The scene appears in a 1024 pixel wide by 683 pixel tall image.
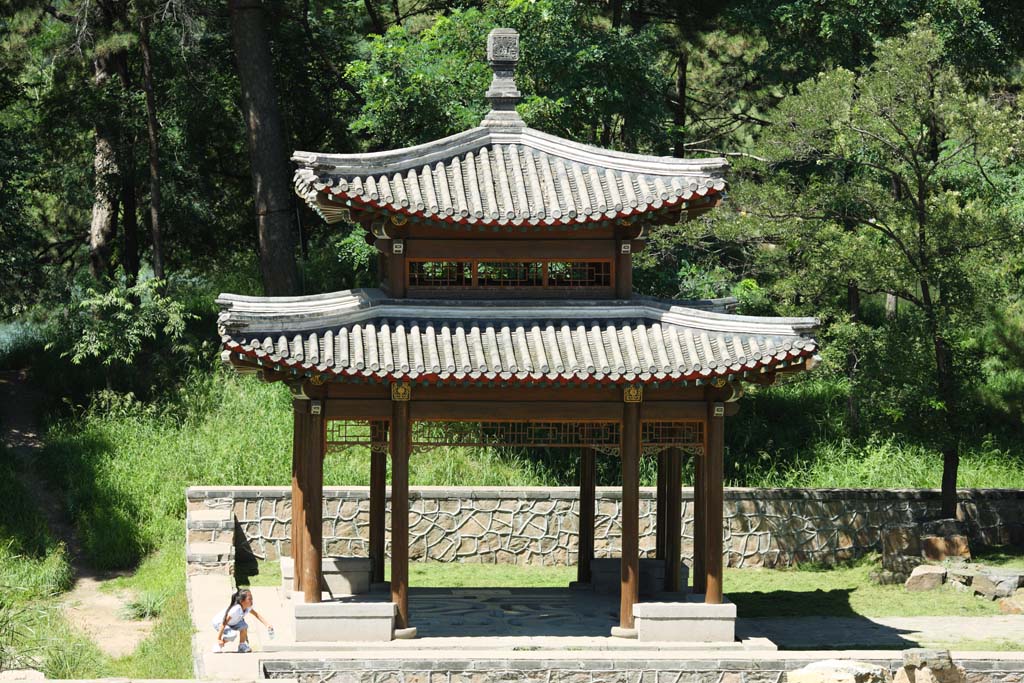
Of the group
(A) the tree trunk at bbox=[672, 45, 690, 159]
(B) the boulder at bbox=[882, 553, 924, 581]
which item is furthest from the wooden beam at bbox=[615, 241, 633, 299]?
(A) the tree trunk at bbox=[672, 45, 690, 159]

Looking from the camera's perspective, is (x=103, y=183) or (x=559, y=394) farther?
(x=103, y=183)

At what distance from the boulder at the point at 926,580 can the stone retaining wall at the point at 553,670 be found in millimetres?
6441

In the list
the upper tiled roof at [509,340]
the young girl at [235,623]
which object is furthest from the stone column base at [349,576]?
the upper tiled roof at [509,340]

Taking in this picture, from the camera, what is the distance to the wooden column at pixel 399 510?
51.4 feet

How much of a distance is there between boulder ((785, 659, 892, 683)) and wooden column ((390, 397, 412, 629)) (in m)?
4.56

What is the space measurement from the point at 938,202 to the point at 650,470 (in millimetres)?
7062

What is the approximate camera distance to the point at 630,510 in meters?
16.0

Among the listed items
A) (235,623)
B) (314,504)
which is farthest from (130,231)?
(235,623)

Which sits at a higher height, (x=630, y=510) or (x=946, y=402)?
(x=946, y=402)

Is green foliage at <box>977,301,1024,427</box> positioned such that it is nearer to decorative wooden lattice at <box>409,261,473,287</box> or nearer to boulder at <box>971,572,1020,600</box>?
boulder at <box>971,572,1020,600</box>

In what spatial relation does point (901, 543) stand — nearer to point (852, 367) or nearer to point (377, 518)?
point (852, 367)

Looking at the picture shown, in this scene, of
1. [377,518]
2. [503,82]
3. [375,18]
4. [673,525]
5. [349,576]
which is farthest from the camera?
[375,18]

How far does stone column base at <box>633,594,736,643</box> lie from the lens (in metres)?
15.7

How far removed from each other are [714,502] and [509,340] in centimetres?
310
